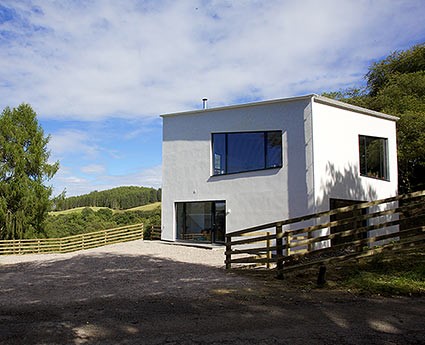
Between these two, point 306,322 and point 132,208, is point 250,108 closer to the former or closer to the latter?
point 306,322

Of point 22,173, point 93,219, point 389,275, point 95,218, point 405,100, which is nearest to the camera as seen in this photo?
point 389,275

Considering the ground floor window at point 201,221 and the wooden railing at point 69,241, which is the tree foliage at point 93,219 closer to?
the wooden railing at point 69,241

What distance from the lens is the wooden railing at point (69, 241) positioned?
71.9ft

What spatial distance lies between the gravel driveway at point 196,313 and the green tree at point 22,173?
1728 centimetres

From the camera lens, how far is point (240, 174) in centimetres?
1736

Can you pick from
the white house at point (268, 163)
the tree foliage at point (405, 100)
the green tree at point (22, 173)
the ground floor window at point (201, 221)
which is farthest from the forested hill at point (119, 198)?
the white house at point (268, 163)

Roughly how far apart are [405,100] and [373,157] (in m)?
6.03

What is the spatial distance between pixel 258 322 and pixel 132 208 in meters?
56.5

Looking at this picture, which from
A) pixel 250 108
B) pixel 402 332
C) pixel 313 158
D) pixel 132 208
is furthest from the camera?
pixel 132 208

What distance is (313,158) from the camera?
15.0 meters

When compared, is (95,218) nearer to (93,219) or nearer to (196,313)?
(93,219)

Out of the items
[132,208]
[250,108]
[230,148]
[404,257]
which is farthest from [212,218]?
[132,208]

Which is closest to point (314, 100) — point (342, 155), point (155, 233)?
point (342, 155)

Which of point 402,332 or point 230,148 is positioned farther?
point 230,148
